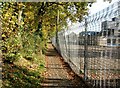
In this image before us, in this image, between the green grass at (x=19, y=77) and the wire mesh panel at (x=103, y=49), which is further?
the green grass at (x=19, y=77)

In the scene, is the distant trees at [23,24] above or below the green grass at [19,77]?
above

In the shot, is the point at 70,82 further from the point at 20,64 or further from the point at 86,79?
the point at 20,64

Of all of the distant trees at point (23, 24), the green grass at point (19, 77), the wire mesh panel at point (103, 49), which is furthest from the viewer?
the distant trees at point (23, 24)

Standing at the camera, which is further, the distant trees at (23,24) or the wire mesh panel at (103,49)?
the distant trees at (23,24)

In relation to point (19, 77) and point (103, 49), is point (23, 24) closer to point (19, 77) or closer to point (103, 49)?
point (19, 77)

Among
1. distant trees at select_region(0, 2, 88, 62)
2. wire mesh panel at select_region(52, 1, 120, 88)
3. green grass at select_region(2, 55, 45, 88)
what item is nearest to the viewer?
wire mesh panel at select_region(52, 1, 120, 88)

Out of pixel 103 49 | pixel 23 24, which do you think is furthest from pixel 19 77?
pixel 23 24

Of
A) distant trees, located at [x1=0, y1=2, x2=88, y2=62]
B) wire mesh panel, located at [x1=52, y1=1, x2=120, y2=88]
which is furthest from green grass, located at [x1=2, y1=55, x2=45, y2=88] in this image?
wire mesh panel, located at [x1=52, y1=1, x2=120, y2=88]

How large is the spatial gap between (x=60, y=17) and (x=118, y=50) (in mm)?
25045

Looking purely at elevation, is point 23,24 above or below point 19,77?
above

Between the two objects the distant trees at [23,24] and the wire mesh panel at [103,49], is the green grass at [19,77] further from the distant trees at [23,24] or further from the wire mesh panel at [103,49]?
the wire mesh panel at [103,49]

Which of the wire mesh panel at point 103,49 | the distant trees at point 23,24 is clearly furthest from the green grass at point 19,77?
the wire mesh panel at point 103,49

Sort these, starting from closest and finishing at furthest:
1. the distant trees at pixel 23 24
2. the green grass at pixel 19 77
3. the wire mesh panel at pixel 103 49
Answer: the wire mesh panel at pixel 103 49, the green grass at pixel 19 77, the distant trees at pixel 23 24

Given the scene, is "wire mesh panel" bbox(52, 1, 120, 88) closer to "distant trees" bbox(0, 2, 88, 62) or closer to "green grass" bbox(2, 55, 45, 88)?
"green grass" bbox(2, 55, 45, 88)
